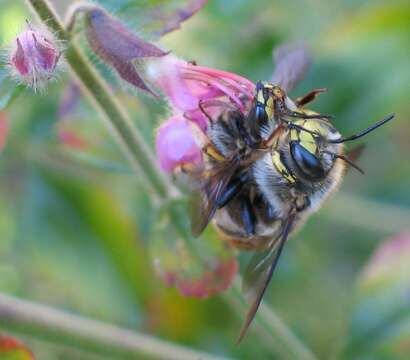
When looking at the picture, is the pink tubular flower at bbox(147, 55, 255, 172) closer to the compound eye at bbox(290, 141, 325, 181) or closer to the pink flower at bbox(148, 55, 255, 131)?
the pink flower at bbox(148, 55, 255, 131)

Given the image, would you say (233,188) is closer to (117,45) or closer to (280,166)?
(280,166)

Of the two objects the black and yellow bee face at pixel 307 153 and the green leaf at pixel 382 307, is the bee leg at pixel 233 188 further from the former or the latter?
the green leaf at pixel 382 307

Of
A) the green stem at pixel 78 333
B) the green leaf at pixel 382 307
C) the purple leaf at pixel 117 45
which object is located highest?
the purple leaf at pixel 117 45

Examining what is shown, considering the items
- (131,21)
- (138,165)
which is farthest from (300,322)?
(131,21)

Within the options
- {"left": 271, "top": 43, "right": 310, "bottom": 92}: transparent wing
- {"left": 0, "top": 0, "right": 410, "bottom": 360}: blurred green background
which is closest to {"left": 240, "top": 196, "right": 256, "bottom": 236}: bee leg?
{"left": 271, "top": 43, "right": 310, "bottom": 92}: transparent wing

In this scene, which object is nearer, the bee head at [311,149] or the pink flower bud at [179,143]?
the bee head at [311,149]

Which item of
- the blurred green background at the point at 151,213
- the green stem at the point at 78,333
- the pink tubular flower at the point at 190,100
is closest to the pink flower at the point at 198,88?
the pink tubular flower at the point at 190,100

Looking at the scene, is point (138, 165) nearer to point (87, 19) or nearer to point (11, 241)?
point (87, 19)
